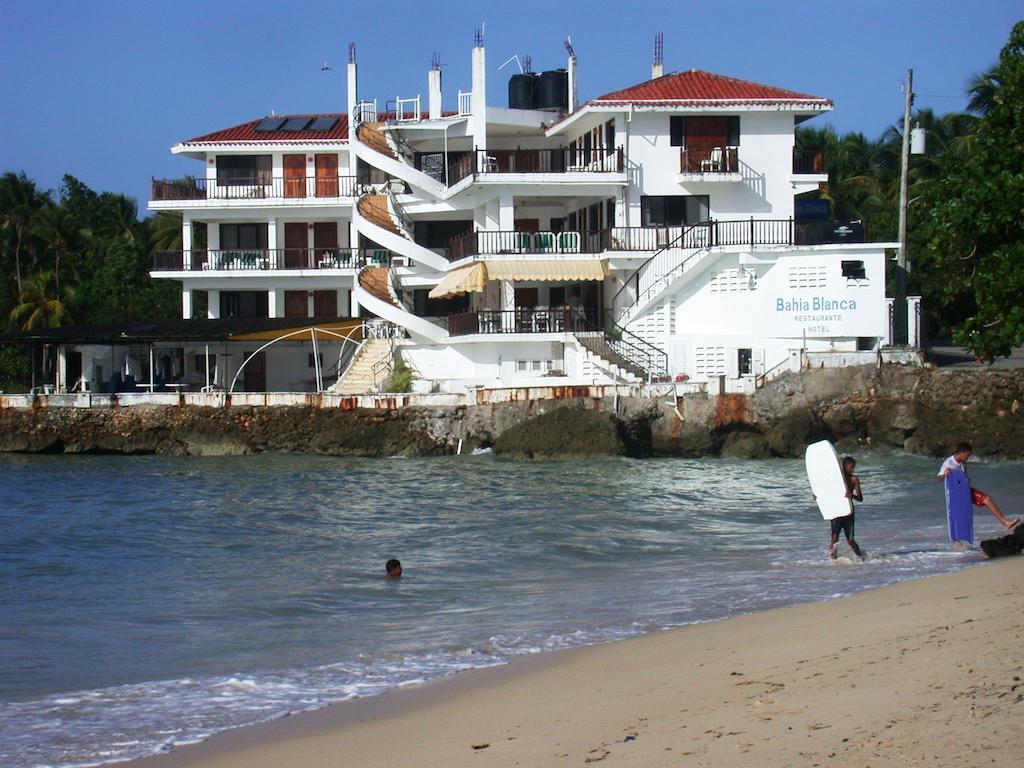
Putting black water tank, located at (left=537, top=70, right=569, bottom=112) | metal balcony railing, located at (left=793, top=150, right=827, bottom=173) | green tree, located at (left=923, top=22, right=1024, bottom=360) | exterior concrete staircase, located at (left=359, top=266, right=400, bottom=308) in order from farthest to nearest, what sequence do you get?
1. black water tank, located at (left=537, top=70, right=569, bottom=112)
2. exterior concrete staircase, located at (left=359, top=266, right=400, bottom=308)
3. metal balcony railing, located at (left=793, top=150, right=827, bottom=173)
4. green tree, located at (left=923, top=22, right=1024, bottom=360)

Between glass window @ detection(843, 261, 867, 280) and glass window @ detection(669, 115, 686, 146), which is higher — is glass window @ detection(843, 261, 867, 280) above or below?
below

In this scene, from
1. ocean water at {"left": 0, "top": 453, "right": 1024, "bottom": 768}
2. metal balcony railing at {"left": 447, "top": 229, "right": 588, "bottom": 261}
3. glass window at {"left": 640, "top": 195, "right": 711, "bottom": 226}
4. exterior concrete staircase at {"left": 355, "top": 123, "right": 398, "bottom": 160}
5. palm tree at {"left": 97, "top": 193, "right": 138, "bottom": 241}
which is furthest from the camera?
palm tree at {"left": 97, "top": 193, "right": 138, "bottom": 241}

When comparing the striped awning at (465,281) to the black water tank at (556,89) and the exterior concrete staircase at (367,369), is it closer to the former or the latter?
the exterior concrete staircase at (367,369)

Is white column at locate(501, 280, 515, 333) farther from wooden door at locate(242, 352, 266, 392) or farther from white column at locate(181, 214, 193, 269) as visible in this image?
white column at locate(181, 214, 193, 269)

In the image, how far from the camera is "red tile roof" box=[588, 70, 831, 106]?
4072cm

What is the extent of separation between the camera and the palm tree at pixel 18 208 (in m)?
64.3

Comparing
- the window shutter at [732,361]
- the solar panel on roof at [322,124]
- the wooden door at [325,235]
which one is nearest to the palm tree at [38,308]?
the wooden door at [325,235]

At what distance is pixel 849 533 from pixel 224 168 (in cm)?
4084

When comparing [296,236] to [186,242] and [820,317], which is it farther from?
[820,317]

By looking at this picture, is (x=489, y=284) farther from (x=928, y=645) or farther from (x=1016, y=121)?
(x=928, y=645)

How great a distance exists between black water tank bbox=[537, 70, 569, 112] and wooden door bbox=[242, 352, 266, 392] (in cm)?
1435

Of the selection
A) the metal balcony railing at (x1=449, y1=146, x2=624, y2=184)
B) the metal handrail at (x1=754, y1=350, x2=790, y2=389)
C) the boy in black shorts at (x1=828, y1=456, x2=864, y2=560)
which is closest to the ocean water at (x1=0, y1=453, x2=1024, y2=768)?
the boy in black shorts at (x1=828, y1=456, x2=864, y2=560)

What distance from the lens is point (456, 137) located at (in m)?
45.0

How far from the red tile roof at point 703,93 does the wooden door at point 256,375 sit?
655 inches
